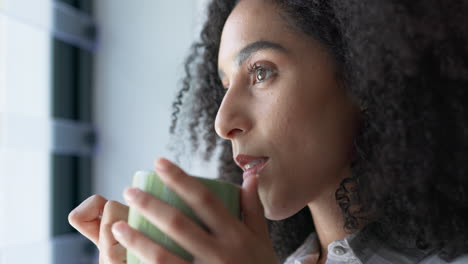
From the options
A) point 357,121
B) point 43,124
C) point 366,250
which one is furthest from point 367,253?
point 43,124

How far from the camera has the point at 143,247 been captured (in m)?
0.46

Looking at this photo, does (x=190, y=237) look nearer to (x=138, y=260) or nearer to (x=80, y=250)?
(x=138, y=260)

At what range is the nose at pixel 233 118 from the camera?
0.72 m

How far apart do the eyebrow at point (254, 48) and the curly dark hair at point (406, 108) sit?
5 cm

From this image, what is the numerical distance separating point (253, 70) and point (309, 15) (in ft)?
0.44

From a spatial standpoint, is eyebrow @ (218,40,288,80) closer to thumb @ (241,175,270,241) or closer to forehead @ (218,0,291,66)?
forehead @ (218,0,291,66)

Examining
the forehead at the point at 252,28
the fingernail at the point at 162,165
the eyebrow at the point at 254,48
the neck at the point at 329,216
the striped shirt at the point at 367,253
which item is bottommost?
the striped shirt at the point at 367,253

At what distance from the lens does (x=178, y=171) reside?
46 cm

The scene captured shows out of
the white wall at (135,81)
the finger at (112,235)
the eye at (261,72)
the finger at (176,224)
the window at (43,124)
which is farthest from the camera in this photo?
the white wall at (135,81)

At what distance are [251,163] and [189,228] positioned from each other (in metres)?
0.29

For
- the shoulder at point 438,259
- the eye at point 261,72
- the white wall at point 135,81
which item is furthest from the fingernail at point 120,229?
the white wall at point 135,81

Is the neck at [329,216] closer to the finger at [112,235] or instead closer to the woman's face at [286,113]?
the woman's face at [286,113]

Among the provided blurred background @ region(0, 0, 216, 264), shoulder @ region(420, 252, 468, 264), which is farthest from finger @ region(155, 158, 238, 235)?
blurred background @ region(0, 0, 216, 264)

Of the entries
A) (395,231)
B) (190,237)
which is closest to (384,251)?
(395,231)
